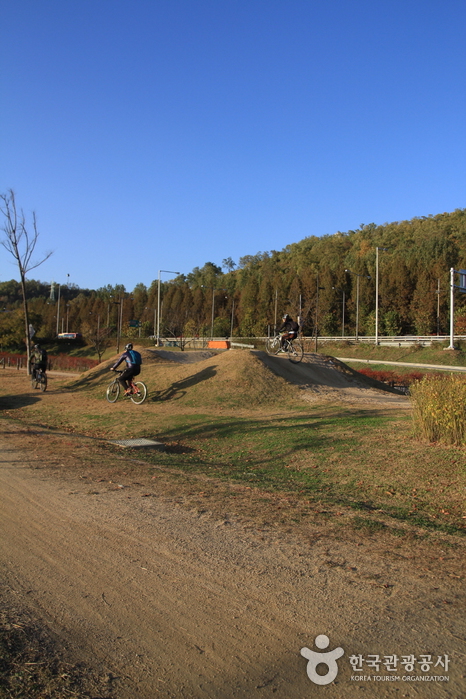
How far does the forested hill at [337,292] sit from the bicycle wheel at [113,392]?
40257 millimetres

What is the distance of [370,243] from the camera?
10994cm

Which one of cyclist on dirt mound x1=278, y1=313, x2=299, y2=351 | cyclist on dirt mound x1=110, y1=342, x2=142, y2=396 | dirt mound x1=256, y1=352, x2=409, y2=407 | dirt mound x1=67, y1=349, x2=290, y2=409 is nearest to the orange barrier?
dirt mound x1=256, y1=352, x2=409, y2=407

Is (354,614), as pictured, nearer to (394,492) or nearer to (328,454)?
(394,492)

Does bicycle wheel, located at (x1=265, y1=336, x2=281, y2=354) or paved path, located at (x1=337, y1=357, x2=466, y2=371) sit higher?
bicycle wheel, located at (x1=265, y1=336, x2=281, y2=354)

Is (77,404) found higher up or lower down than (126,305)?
lower down

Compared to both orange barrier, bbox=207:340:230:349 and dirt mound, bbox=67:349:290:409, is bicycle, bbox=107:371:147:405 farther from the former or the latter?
orange barrier, bbox=207:340:230:349

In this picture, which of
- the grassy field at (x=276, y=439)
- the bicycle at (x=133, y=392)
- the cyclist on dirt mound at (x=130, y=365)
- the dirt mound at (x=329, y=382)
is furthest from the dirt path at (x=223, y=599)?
the dirt mound at (x=329, y=382)

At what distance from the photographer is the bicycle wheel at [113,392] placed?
19859 millimetres

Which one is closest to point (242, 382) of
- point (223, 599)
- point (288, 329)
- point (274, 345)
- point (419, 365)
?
point (274, 345)

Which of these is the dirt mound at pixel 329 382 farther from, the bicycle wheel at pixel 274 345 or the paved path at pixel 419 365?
the paved path at pixel 419 365

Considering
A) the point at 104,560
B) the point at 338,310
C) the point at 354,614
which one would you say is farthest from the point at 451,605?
the point at 338,310

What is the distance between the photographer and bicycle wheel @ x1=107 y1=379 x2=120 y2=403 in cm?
1986

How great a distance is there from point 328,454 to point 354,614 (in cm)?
672

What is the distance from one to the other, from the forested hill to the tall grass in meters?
45.7
